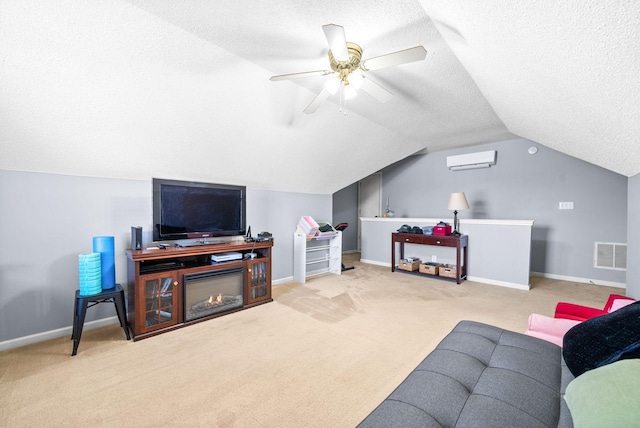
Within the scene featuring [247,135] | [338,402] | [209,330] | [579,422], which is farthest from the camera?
[247,135]

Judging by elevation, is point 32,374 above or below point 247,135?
below

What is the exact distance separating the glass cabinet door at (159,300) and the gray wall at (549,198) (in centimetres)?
517

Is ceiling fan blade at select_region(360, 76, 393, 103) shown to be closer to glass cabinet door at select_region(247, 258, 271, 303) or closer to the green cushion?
the green cushion

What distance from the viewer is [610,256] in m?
4.02

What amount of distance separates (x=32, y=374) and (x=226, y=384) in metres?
1.40

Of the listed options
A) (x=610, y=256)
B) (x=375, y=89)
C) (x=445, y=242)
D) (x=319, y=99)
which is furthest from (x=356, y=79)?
(x=610, y=256)

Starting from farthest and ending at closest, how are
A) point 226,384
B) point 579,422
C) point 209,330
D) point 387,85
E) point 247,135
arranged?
point 247,135, point 387,85, point 209,330, point 226,384, point 579,422

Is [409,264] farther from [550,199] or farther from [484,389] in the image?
[484,389]

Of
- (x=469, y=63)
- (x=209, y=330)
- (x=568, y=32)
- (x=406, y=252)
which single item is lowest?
(x=209, y=330)

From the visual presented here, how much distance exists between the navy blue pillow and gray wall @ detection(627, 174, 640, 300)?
1624 mm

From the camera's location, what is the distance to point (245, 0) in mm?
1609

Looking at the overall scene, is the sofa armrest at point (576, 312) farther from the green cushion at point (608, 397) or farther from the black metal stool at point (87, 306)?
the black metal stool at point (87, 306)

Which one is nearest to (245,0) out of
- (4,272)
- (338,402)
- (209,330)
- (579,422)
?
(579,422)

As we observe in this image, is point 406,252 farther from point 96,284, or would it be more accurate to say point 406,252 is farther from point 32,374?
point 32,374
